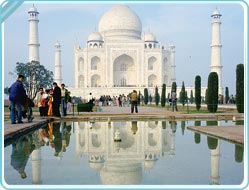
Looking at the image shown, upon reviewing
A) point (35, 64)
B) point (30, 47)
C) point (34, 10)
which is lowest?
point (35, 64)

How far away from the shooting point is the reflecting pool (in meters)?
2.39

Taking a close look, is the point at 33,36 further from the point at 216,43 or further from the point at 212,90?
the point at 212,90

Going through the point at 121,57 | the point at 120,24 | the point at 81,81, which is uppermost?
the point at 120,24

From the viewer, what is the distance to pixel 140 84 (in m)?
32.3

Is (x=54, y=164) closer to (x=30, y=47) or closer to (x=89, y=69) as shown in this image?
(x=30, y=47)

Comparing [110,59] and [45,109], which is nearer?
[45,109]

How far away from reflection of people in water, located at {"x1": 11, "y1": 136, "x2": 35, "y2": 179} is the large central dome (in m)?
29.5

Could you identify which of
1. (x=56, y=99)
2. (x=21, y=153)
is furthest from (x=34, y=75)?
(x=21, y=153)

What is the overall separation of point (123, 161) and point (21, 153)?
1.00m

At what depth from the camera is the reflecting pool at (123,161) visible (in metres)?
2.39

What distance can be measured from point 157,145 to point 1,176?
182cm

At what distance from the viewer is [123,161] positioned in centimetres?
294

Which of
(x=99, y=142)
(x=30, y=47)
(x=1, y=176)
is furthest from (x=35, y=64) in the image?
(x=1, y=176)

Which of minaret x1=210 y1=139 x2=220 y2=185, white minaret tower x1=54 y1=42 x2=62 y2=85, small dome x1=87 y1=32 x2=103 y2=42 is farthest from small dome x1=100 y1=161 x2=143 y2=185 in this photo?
small dome x1=87 y1=32 x2=103 y2=42
